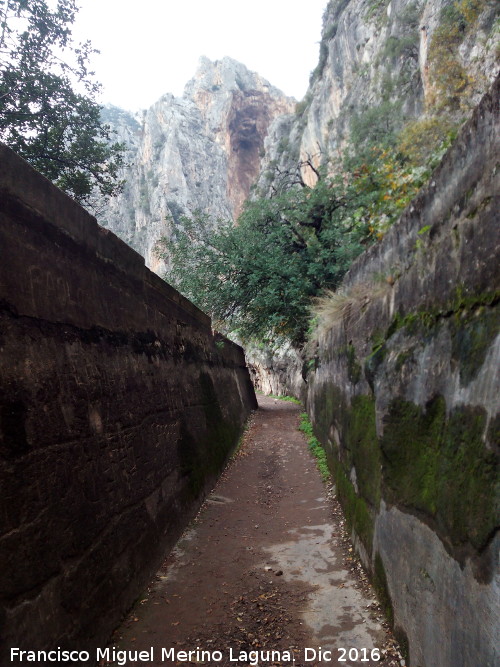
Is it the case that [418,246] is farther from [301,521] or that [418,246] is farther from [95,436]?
[301,521]

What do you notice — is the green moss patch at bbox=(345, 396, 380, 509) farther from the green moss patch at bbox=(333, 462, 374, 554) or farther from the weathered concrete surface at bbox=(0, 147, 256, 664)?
the weathered concrete surface at bbox=(0, 147, 256, 664)

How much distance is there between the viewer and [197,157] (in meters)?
58.7

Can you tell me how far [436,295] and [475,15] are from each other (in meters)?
17.2

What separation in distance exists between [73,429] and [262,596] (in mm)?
1950

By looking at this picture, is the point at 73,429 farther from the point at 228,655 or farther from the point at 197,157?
the point at 197,157

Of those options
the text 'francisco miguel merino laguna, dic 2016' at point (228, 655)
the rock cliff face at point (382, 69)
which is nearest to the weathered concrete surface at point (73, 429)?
the text 'francisco miguel merino laguna, dic 2016' at point (228, 655)

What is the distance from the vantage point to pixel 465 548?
1.72 metres

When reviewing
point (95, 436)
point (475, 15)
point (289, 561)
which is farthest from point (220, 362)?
point (475, 15)

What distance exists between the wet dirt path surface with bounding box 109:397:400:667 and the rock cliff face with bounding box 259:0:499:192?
13541mm

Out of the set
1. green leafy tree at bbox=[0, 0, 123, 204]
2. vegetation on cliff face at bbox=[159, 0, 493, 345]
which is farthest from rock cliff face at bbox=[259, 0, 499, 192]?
green leafy tree at bbox=[0, 0, 123, 204]

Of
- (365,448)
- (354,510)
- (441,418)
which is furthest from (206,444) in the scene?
(441,418)

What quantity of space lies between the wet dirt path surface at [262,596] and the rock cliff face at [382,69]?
13.5 m

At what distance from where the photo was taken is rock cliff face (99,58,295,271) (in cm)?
5634

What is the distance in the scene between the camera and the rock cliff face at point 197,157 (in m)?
56.3
